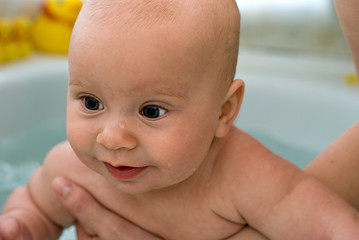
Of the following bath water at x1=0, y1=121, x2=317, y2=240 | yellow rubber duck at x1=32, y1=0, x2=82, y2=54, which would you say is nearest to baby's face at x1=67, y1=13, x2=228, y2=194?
bath water at x1=0, y1=121, x2=317, y2=240

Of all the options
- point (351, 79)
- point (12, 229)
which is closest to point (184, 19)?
point (12, 229)

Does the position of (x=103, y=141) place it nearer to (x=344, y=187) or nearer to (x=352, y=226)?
(x=352, y=226)

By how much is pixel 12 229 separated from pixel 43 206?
4.0 inches

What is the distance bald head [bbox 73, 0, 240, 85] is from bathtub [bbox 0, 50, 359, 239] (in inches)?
41.2

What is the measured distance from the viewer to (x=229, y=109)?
75cm

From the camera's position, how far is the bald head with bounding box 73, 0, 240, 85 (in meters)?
0.61

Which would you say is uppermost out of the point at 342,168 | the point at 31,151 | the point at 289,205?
the point at 31,151

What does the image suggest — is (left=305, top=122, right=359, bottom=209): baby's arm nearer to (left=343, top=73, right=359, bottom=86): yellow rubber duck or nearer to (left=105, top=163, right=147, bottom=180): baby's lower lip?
(left=105, top=163, right=147, bottom=180): baby's lower lip

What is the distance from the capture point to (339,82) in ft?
6.09

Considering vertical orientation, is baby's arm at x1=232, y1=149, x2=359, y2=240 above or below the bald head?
below

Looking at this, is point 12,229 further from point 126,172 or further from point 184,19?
point 184,19

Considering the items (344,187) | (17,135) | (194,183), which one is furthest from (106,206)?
(17,135)

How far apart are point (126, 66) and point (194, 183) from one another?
27 centimetres

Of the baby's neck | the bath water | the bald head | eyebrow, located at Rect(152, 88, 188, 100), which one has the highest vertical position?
the bath water
